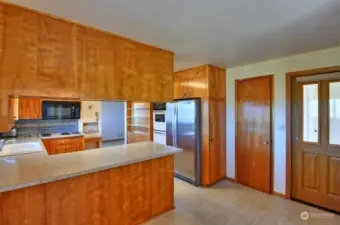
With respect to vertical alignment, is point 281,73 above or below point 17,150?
above

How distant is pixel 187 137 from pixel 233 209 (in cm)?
145

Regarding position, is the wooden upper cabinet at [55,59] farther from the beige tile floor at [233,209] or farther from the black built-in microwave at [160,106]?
the black built-in microwave at [160,106]

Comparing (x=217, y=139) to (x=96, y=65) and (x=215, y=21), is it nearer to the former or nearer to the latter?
(x=215, y=21)

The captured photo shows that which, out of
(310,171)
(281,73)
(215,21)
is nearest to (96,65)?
(215,21)

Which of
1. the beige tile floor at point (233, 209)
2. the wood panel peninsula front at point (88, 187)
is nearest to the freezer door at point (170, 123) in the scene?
the beige tile floor at point (233, 209)

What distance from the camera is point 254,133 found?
3.58m

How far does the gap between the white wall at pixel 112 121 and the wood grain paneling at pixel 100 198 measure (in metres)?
6.36

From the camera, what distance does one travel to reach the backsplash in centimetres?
452

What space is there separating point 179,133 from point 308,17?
9.00 ft

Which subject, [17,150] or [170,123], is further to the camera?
[170,123]

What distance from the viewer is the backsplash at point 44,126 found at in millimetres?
4523

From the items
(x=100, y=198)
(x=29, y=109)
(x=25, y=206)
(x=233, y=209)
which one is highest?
(x=29, y=109)

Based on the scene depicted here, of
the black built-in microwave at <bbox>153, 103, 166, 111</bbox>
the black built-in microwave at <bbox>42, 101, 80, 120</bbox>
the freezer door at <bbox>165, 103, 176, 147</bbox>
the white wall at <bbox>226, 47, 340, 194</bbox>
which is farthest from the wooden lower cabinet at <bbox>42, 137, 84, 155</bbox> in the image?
the white wall at <bbox>226, 47, 340, 194</bbox>

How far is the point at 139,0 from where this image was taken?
1508 millimetres
